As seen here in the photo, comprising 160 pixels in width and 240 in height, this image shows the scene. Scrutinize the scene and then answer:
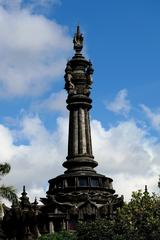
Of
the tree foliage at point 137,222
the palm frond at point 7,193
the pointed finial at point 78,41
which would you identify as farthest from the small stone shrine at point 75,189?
the palm frond at point 7,193

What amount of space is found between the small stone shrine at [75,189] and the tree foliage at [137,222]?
13090mm

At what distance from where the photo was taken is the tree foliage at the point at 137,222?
4569 cm

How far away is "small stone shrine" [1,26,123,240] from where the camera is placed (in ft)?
212

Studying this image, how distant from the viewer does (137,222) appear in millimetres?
46938

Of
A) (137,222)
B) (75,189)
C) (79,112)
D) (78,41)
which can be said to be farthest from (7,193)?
(78,41)

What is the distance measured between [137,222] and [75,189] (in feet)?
78.5

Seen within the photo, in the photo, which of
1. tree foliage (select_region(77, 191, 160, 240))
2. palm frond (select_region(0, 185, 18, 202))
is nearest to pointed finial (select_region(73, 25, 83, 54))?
tree foliage (select_region(77, 191, 160, 240))

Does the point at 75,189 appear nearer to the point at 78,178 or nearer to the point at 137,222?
the point at 78,178

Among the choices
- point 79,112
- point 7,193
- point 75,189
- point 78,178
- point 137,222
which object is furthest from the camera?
point 79,112

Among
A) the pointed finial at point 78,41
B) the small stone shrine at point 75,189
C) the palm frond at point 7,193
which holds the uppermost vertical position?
Answer: the pointed finial at point 78,41

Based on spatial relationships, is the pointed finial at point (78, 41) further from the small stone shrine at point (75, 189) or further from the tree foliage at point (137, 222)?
the tree foliage at point (137, 222)

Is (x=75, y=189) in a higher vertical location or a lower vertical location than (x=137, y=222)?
higher

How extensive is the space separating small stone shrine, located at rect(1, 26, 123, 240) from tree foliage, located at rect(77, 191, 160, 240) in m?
13.1

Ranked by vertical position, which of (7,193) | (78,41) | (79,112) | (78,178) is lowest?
(7,193)
